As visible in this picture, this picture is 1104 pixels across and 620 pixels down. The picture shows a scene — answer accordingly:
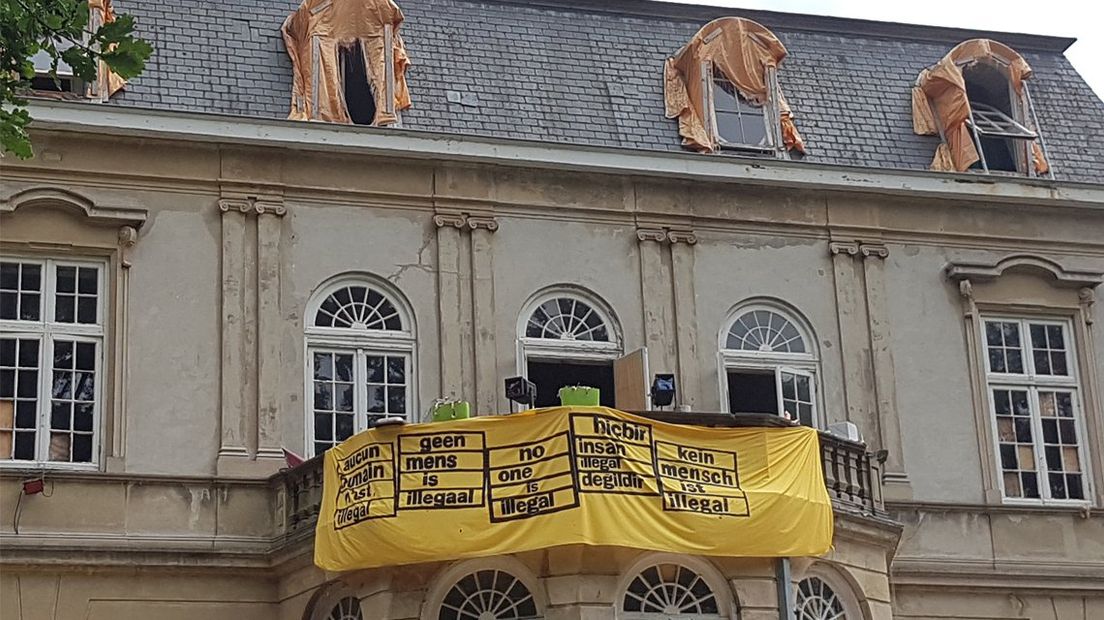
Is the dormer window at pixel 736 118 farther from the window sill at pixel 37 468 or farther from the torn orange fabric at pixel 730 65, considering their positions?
the window sill at pixel 37 468

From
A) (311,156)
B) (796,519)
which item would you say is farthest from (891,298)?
(311,156)

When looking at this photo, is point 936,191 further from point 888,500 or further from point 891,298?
point 888,500

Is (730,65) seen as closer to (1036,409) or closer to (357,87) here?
(357,87)

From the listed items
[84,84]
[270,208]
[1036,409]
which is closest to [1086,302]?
[1036,409]

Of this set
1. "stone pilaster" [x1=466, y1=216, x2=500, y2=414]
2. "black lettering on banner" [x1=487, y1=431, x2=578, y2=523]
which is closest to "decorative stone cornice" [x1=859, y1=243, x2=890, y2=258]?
"stone pilaster" [x1=466, y1=216, x2=500, y2=414]

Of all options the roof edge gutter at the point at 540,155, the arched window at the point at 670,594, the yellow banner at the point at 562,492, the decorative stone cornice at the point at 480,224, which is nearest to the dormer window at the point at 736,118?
the roof edge gutter at the point at 540,155

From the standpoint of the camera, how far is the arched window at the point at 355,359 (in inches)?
841

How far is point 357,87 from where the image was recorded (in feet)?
76.3

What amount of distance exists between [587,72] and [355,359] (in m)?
5.38

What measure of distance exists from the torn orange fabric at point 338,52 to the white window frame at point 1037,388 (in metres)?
8.24

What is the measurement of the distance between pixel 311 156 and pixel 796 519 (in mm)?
7540

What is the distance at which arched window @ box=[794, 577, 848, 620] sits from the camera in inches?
754

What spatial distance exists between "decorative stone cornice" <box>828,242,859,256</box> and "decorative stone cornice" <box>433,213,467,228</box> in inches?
190

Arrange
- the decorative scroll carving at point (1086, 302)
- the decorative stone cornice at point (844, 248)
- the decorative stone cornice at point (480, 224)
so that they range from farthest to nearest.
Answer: the decorative scroll carving at point (1086, 302) < the decorative stone cornice at point (844, 248) < the decorative stone cornice at point (480, 224)
